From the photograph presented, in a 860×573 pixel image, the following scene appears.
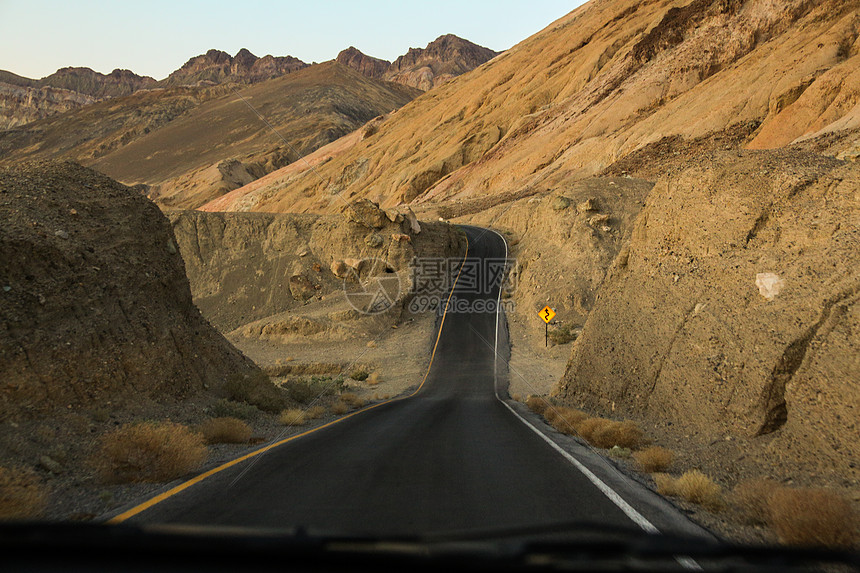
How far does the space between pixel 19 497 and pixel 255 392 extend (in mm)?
8695

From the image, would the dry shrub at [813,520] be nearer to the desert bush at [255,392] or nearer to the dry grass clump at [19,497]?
the dry grass clump at [19,497]

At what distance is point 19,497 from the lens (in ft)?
16.2

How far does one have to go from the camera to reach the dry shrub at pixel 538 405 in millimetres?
14842

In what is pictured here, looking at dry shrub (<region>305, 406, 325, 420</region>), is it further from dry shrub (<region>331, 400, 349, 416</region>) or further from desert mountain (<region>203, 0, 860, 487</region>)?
desert mountain (<region>203, 0, 860, 487</region>)

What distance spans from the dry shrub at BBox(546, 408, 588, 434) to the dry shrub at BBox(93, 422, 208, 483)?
289 inches

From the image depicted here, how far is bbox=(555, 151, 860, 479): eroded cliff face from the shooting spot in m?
7.32

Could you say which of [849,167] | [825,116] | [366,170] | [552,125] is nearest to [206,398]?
[849,167]

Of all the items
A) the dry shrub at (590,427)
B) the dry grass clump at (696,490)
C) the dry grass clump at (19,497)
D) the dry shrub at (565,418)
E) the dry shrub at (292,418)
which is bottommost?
the dry shrub at (565,418)

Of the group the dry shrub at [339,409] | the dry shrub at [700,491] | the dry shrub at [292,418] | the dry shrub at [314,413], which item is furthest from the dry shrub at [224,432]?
the dry shrub at [700,491]

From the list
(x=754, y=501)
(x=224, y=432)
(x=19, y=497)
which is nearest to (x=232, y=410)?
(x=224, y=432)

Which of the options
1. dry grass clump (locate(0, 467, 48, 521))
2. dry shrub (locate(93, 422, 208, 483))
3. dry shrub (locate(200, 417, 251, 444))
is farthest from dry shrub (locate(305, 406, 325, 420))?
dry grass clump (locate(0, 467, 48, 521))

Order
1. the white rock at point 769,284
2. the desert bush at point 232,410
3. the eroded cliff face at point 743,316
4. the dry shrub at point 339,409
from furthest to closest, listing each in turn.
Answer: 1. the dry shrub at point 339,409
2. the desert bush at point 232,410
3. the white rock at point 769,284
4. the eroded cliff face at point 743,316

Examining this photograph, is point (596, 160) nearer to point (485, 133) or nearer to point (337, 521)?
point (485, 133)

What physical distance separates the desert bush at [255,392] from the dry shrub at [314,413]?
0.78m
